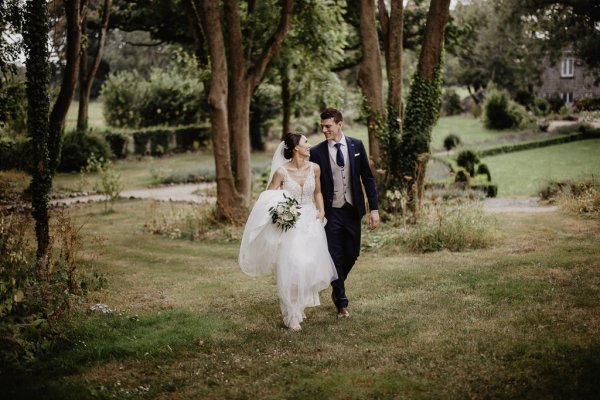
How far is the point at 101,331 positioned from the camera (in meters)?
6.47

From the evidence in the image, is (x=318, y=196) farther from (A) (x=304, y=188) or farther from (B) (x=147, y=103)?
(B) (x=147, y=103)

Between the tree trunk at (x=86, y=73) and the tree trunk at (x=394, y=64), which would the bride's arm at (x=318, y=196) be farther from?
the tree trunk at (x=86, y=73)

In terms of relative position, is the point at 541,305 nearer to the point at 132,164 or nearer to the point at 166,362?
the point at 166,362

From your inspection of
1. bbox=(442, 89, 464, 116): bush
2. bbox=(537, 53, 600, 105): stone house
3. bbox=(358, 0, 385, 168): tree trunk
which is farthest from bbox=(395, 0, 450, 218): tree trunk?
bbox=(442, 89, 464, 116): bush

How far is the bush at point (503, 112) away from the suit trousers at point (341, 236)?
36.9 meters

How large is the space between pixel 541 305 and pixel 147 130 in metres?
27.9

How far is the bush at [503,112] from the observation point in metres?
41.1

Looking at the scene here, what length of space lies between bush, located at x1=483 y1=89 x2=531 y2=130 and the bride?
122ft

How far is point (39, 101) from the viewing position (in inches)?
291

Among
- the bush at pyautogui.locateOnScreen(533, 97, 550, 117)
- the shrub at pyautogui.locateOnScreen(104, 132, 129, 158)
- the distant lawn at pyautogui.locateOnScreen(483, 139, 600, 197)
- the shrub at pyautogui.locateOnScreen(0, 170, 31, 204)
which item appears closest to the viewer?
the shrub at pyautogui.locateOnScreen(0, 170, 31, 204)

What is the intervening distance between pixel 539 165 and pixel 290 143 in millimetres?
20761

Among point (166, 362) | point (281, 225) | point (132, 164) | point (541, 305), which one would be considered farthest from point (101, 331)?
point (132, 164)

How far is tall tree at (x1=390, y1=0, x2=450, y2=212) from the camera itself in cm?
1312

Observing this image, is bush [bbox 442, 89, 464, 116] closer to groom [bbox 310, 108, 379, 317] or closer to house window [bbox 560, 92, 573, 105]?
house window [bbox 560, 92, 573, 105]
